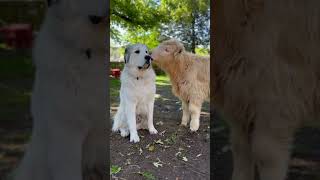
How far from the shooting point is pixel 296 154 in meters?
0.47

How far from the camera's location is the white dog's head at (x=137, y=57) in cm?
213

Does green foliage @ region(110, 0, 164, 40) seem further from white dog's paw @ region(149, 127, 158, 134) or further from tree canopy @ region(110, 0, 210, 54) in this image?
white dog's paw @ region(149, 127, 158, 134)

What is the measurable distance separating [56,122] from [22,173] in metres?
0.09

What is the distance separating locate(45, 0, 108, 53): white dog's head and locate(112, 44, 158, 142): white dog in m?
1.78

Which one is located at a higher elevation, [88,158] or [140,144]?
[88,158]

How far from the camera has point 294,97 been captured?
1.49 ft

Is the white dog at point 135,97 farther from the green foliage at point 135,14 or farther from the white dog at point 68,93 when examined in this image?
the white dog at point 68,93

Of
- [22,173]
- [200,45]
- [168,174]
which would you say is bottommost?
[168,174]

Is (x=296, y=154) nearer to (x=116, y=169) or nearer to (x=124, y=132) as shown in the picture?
(x=116, y=169)

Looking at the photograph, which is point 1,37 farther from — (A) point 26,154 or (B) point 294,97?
(B) point 294,97

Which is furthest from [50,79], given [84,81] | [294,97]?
[294,97]

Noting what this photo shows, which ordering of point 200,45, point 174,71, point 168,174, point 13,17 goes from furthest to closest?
point 174,71 → point 200,45 → point 168,174 → point 13,17

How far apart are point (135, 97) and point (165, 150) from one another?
1.33 feet

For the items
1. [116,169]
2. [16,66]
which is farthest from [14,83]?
[116,169]
